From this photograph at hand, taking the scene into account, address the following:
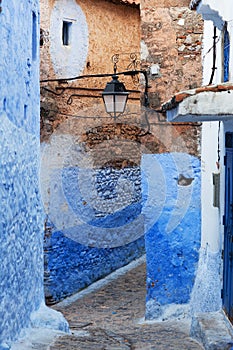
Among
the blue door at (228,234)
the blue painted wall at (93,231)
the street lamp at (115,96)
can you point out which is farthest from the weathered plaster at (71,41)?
the blue door at (228,234)

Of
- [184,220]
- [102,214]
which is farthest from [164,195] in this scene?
[102,214]

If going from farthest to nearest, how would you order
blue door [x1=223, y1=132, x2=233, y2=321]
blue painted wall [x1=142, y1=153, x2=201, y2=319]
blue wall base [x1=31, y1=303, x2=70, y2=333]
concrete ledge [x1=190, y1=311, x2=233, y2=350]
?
1. blue painted wall [x1=142, y1=153, x2=201, y2=319]
2. blue wall base [x1=31, y1=303, x2=70, y2=333]
3. blue door [x1=223, y1=132, x2=233, y2=321]
4. concrete ledge [x1=190, y1=311, x2=233, y2=350]

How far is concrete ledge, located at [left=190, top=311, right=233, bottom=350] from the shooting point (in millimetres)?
6684

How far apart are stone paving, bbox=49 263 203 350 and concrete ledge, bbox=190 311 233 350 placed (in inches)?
6.3

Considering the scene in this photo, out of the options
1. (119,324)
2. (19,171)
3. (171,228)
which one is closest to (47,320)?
(119,324)

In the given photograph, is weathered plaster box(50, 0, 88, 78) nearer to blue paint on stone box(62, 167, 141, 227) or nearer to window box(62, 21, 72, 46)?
window box(62, 21, 72, 46)

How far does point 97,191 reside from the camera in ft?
45.0

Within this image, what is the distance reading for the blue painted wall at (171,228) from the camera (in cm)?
1001

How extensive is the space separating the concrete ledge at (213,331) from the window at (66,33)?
6.67 meters

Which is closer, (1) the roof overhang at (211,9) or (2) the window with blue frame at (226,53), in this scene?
(1) the roof overhang at (211,9)

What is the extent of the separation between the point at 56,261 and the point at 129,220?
3.49 m

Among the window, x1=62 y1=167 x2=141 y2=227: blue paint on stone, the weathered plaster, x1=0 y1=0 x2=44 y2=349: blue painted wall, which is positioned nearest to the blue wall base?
x1=0 y1=0 x2=44 y2=349: blue painted wall

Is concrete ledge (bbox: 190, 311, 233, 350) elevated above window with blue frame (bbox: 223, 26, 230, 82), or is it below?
below

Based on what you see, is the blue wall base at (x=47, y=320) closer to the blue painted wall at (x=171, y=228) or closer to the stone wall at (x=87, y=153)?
the blue painted wall at (x=171, y=228)
